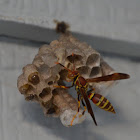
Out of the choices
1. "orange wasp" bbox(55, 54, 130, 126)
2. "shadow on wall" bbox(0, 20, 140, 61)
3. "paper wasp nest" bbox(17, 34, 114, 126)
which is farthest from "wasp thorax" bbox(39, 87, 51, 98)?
"shadow on wall" bbox(0, 20, 140, 61)

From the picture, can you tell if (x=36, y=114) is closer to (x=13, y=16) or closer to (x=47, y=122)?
(x=47, y=122)

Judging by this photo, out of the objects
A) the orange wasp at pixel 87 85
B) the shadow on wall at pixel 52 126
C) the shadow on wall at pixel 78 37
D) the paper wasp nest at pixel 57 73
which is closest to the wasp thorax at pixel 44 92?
the paper wasp nest at pixel 57 73

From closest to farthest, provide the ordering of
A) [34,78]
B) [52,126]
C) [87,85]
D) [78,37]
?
[34,78], [87,85], [52,126], [78,37]

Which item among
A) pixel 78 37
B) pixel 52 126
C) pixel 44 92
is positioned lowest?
pixel 52 126

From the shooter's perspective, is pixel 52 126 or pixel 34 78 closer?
pixel 34 78

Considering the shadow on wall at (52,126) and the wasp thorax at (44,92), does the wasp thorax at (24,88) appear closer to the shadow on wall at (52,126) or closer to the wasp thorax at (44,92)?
the wasp thorax at (44,92)

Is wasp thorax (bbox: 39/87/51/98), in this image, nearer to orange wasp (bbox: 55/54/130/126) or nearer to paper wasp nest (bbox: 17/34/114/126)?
paper wasp nest (bbox: 17/34/114/126)

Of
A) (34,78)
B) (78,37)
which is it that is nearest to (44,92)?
(34,78)

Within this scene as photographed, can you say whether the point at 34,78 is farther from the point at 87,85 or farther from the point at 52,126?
the point at 52,126
